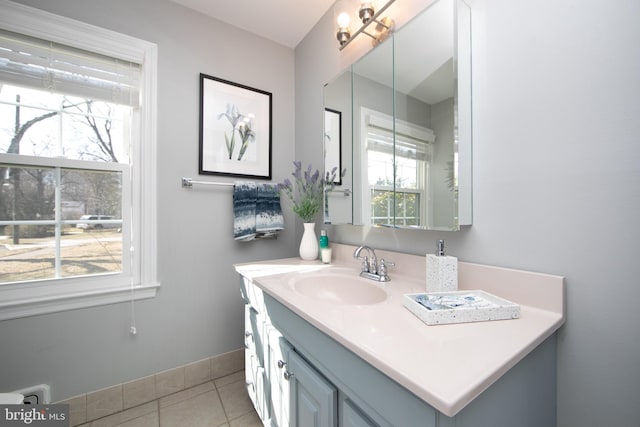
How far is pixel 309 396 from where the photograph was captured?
2.63ft

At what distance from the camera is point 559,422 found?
72cm

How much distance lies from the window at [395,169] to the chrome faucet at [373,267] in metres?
0.16

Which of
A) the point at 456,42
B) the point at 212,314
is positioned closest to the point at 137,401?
the point at 212,314

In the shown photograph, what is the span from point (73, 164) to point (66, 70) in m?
0.47

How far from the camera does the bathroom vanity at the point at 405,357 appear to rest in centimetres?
46

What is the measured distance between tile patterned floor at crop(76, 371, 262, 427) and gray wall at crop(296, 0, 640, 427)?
1.40m

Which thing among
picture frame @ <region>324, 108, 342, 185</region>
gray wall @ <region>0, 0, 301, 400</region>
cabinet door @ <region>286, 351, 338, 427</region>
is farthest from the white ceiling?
cabinet door @ <region>286, 351, 338, 427</region>

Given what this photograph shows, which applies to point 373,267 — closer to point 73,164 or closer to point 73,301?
point 73,301

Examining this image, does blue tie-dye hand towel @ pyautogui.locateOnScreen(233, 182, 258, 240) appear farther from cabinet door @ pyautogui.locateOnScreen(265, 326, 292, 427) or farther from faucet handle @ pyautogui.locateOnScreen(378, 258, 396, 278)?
faucet handle @ pyautogui.locateOnScreen(378, 258, 396, 278)

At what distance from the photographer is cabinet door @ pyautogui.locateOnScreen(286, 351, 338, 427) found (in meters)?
0.70

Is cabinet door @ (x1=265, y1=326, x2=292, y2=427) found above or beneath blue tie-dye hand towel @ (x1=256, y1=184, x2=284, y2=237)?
beneath

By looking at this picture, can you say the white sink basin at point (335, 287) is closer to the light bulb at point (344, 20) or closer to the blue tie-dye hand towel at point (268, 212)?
the blue tie-dye hand towel at point (268, 212)

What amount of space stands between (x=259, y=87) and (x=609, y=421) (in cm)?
219

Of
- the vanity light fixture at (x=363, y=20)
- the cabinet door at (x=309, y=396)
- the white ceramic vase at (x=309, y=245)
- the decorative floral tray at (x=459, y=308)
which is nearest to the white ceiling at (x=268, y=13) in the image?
the vanity light fixture at (x=363, y=20)
